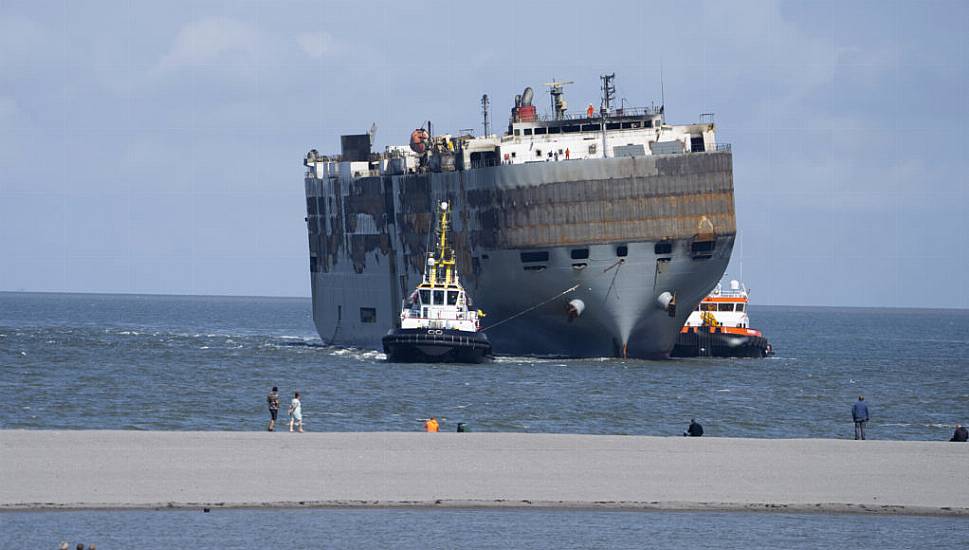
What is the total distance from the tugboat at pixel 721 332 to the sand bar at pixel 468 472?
52.3 metres

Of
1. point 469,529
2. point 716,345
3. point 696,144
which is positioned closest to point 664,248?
point 696,144

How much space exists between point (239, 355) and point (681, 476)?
5957 centimetres

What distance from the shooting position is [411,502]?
104 ft

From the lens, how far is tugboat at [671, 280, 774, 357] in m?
93.7

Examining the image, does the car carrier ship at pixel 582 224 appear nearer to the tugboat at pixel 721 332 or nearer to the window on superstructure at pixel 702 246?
the window on superstructure at pixel 702 246

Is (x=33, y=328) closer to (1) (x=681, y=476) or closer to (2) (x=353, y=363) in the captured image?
(2) (x=353, y=363)

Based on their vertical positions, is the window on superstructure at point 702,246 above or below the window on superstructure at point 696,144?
below

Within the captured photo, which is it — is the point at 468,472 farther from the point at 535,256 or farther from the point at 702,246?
the point at 702,246

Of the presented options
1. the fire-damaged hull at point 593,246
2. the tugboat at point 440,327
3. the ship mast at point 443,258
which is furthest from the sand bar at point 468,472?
the ship mast at point 443,258

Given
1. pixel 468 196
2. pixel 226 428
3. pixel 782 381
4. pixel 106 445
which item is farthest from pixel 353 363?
pixel 106 445

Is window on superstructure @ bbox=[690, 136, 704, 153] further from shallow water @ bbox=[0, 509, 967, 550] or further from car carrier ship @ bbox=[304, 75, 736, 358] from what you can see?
shallow water @ bbox=[0, 509, 967, 550]

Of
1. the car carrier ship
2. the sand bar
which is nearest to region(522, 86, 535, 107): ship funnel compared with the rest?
the car carrier ship

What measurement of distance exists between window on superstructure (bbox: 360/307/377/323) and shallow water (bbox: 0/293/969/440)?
288 cm

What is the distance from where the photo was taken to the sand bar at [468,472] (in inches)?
1264
